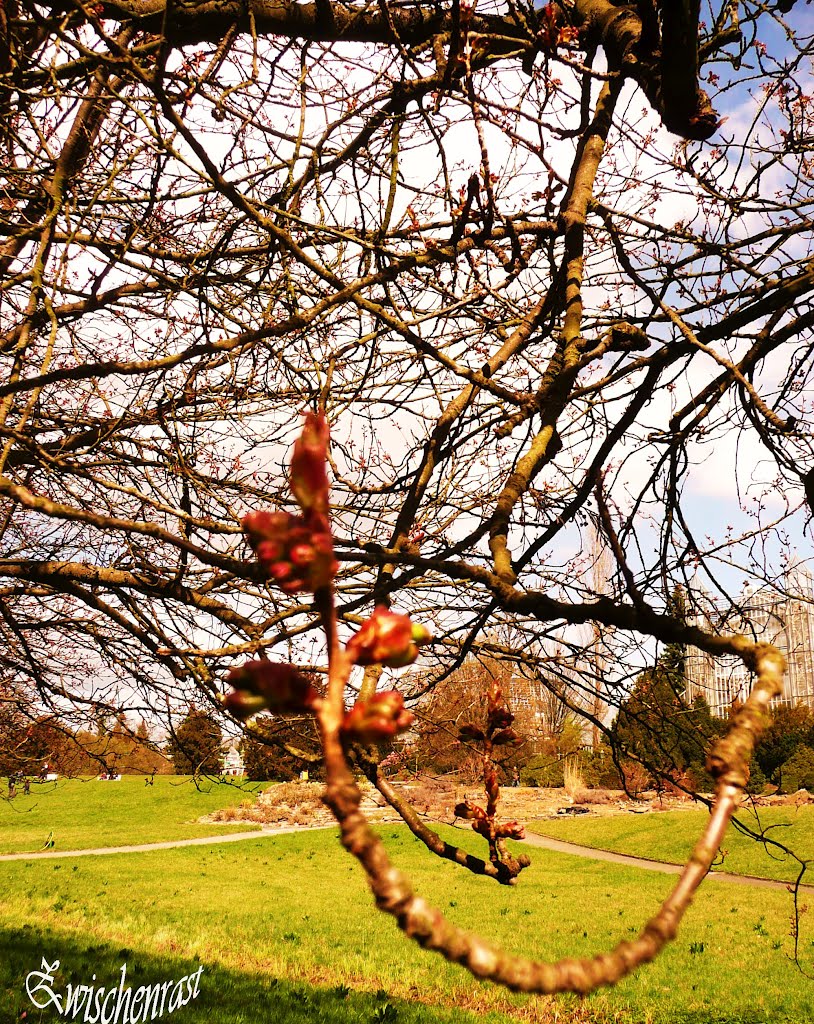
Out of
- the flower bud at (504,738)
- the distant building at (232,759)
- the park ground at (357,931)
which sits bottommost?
the park ground at (357,931)

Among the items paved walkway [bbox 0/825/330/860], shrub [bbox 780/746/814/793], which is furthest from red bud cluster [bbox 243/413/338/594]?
shrub [bbox 780/746/814/793]

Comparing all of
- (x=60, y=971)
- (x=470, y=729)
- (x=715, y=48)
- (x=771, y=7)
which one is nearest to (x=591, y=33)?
(x=715, y=48)

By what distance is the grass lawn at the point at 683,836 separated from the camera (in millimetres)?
19625

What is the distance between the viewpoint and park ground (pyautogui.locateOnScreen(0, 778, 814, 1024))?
9281 mm

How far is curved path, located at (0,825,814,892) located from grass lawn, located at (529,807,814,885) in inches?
10.6

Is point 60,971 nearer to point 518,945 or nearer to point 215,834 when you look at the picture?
point 518,945

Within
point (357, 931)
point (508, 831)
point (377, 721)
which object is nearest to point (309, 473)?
point (377, 721)

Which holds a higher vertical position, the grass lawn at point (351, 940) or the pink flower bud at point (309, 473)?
the pink flower bud at point (309, 473)

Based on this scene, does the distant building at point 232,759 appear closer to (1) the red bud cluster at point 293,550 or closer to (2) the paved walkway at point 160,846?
(1) the red bud cluster at point 293,550

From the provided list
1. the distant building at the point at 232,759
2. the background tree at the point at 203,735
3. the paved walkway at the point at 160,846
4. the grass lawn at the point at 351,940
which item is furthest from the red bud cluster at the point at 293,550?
the paved walkway at the point at 160,846

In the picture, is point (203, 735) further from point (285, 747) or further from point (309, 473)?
point (309, 473)

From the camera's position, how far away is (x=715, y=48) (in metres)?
3.01

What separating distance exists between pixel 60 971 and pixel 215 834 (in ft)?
64.3

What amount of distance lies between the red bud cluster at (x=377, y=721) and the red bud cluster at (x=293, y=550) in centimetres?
8
